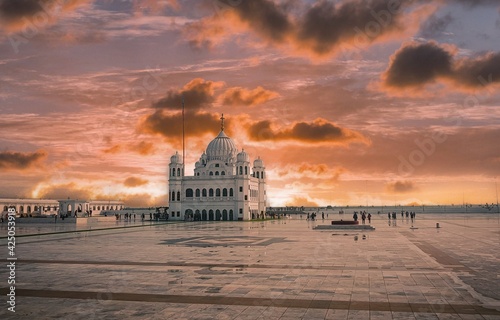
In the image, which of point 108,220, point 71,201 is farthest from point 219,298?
point 71,201

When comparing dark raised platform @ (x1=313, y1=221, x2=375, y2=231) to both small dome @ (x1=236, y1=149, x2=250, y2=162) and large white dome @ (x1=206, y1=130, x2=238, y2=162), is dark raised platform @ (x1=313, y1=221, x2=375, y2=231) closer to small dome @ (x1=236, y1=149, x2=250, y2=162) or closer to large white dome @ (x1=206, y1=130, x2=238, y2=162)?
small dome @ (x1=236, y1=149, x2=250, y2=162)

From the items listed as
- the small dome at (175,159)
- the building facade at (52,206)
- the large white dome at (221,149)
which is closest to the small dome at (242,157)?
the large white dome at (221,149)

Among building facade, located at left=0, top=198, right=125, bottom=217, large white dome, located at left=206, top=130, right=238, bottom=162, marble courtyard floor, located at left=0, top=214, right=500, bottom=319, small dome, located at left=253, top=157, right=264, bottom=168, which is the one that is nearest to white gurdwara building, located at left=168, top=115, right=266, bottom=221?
large white dome, located at left=206, top=130, right=238, bottom=162

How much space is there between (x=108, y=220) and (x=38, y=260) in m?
57.2

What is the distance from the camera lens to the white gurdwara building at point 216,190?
90375mm

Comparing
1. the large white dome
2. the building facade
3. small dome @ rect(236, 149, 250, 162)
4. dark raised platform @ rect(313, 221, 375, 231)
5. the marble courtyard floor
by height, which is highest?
the large white dome

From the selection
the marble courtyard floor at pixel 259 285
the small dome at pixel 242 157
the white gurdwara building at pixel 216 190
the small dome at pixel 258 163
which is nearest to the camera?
the marble courtyard floor at pixel 259 285

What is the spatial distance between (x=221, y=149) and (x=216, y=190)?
12.7 meters

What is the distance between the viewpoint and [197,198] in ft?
302

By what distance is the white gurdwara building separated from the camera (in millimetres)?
90375

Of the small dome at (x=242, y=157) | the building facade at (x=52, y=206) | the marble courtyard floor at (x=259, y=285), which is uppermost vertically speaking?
the small dome at (x=242, y=157)

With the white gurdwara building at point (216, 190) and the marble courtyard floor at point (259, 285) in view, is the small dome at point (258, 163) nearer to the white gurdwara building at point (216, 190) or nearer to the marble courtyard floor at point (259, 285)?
the white gurdwara building at point (216, 190)

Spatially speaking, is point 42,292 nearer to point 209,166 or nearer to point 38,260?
point 38,260

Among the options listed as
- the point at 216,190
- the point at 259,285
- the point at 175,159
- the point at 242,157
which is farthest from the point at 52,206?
the point at 259,285
